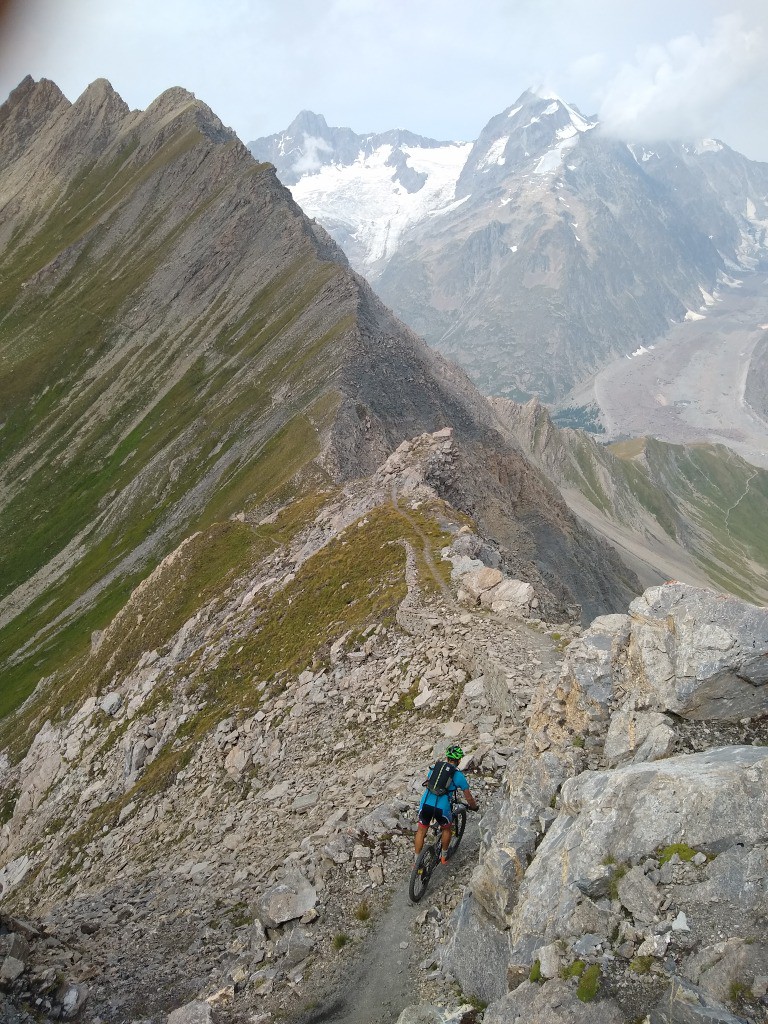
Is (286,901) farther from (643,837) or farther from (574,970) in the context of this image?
(643,837)

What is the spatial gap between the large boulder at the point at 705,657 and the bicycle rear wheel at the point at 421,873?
657cm

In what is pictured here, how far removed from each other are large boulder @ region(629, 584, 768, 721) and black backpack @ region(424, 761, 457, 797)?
516 cm

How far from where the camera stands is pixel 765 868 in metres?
8.73

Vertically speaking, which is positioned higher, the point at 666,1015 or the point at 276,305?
the point at 276,305

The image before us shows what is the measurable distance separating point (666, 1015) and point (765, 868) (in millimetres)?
2376

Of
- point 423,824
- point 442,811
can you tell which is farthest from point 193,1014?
point 442,811

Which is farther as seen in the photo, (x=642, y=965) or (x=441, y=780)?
(x=441, y=780)

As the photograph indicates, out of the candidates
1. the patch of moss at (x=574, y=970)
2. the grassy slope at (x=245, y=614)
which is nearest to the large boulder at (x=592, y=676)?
the patch of moss at (x=574, y=970)

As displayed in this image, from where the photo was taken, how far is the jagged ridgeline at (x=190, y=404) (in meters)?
66.9

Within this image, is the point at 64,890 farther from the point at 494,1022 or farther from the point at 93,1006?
the point at 494,1022

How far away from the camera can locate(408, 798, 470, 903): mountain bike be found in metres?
14.9

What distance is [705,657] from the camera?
12.3 metres

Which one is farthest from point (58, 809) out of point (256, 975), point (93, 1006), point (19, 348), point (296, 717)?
point (19, 348)

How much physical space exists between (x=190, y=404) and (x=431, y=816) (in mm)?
105003
